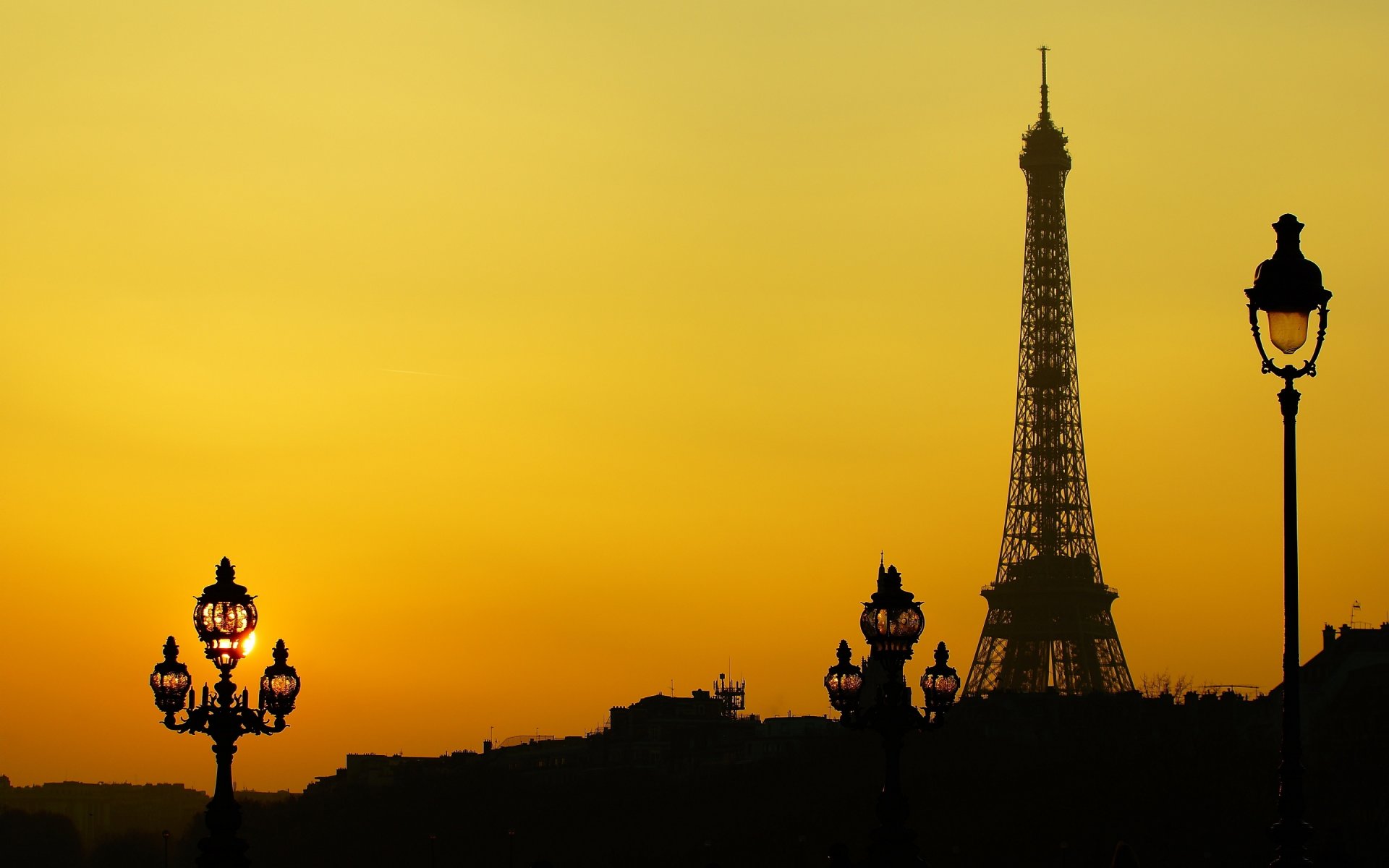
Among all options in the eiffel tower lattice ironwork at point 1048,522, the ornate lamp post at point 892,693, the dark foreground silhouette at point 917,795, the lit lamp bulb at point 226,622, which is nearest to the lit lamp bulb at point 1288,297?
the ornate lamp post at point 892,693

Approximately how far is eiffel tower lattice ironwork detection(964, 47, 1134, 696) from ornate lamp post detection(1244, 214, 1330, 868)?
12124 cm

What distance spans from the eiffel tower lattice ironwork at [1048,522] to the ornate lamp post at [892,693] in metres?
106

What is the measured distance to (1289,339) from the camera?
22.2m

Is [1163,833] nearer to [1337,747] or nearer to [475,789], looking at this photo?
[1337,747]

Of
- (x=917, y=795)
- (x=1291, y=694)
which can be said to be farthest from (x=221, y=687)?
(x=917, y=795)

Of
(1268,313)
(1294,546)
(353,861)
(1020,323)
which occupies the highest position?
(1020,323)

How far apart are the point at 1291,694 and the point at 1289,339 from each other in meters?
3.19

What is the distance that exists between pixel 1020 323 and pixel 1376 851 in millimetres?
73984

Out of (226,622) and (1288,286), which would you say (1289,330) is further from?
(226,622)

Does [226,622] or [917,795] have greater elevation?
[226,622]

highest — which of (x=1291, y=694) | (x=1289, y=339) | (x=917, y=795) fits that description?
(x=1289, y=339)

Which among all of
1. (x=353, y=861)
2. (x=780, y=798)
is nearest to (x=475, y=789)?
(x=353, y=861)

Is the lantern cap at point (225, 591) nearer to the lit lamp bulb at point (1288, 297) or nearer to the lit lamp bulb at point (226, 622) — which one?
the lit lamp bulb at point (226, 622)

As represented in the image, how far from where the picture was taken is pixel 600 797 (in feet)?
522
